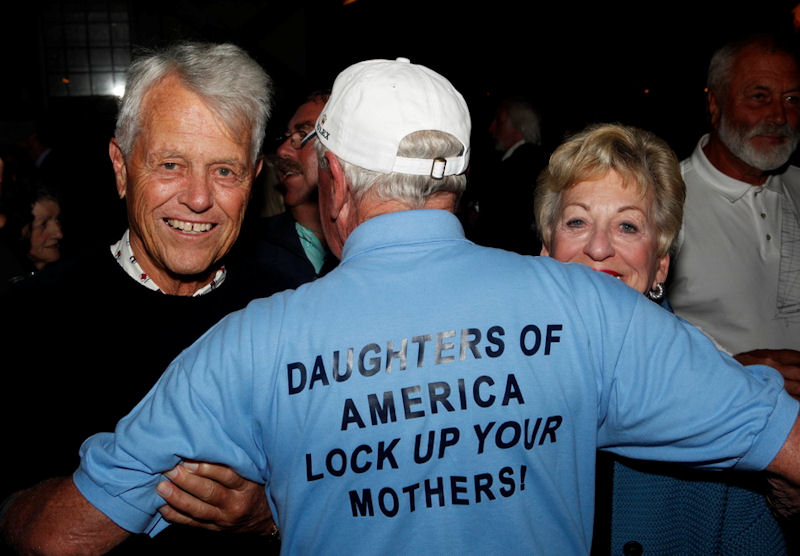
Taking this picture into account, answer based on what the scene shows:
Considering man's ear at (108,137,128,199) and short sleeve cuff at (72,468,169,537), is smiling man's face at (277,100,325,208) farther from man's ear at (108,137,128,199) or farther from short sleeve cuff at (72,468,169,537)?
short sleeve cuff at (72,468,169,537)

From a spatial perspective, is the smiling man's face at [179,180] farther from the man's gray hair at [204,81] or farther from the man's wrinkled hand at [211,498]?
the man's wrinkled hand at [211,498]

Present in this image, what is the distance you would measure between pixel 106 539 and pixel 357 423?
606 millimetres

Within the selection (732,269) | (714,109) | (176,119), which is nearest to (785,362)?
(732,269)

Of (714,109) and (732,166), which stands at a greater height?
(714,109)

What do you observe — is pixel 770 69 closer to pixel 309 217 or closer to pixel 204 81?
pixel 309 217

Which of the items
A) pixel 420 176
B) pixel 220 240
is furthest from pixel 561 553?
pixel 220 240

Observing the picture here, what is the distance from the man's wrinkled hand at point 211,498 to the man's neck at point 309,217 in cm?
185

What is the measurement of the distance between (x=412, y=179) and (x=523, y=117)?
16.4ft

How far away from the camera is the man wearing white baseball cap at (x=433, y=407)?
3.86 ft

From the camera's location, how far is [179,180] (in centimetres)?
195

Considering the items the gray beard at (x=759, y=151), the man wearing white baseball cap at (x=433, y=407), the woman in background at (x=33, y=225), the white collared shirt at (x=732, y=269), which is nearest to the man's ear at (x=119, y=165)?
the man wearing white baseball cap at (x=433, y=407)

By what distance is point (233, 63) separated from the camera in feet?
6.53

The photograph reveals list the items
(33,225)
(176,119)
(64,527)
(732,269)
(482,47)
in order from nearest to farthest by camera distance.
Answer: (64,527) → (176,119) → (732,269) → (33,225) → (482,47)

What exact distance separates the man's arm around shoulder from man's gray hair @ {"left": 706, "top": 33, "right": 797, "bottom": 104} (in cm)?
369
